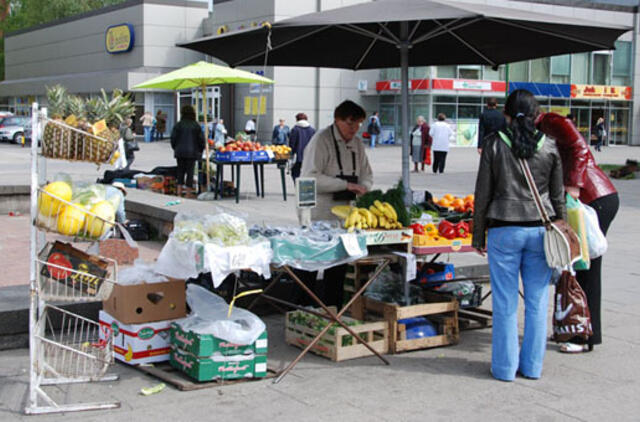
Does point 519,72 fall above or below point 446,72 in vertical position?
above

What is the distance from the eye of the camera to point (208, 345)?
500cm

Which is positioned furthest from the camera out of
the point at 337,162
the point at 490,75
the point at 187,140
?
the point at 490,75

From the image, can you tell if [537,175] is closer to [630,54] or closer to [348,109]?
[348,109]

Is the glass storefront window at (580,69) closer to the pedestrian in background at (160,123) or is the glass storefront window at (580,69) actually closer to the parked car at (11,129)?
the pedestrian in background at (160,123)

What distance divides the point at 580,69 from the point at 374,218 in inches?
1689

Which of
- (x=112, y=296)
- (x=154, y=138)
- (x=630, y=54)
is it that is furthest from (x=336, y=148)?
(x=630, y=54)

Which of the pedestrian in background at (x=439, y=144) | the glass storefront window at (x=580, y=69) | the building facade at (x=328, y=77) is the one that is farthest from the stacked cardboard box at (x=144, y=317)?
the glass storefront window at (x=580, y=69)

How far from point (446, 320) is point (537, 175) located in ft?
5.06

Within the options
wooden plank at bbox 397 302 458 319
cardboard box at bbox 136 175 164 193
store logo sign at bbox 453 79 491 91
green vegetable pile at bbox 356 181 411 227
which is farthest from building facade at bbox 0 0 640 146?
wooden plank at bbox 397 302 458 319

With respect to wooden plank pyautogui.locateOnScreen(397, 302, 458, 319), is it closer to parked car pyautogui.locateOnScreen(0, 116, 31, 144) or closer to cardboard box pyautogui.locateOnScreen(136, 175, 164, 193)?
cardboard box pyautogui.locateOnScreen(136, 175, 164, 193)

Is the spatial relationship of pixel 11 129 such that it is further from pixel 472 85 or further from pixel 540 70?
pixel 540 70

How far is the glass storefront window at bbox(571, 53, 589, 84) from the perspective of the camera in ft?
146

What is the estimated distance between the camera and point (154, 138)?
43.2m

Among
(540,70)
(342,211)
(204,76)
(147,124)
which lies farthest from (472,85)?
(342,211)
